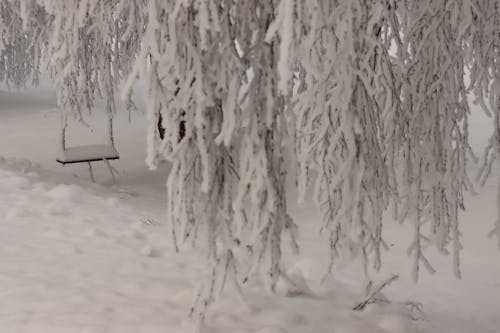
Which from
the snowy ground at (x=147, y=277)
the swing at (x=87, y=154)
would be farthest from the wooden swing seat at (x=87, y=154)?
the snowy ground at (x=147, y=277)

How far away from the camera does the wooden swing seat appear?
8.84 m

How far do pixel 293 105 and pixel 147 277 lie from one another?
1.94 metres

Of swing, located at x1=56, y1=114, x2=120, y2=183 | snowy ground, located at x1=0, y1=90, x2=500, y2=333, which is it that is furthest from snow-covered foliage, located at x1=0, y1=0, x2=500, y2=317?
swing, located at x1=56, y1=114, x2=120, y2=183

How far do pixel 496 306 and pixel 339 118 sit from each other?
3.32 m

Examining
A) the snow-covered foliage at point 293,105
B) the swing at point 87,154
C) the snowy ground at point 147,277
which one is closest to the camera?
the snow-covered foliage at point 293,105

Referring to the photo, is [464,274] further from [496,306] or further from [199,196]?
[199,196]

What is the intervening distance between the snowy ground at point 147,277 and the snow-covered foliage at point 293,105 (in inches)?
19.1

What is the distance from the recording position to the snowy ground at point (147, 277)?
360 centimetres

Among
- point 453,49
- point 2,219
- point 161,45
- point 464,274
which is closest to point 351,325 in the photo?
point 453,49

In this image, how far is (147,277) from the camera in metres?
4.30

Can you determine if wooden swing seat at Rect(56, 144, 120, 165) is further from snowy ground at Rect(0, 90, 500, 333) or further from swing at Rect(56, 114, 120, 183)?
snowy ground at Rect(0, 90, 500, 333)

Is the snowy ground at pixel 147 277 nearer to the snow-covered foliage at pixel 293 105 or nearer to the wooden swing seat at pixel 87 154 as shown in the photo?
the wooden swing seat at pixel 87 154

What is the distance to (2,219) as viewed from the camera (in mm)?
5980

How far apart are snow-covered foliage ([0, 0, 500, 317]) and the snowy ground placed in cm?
48
